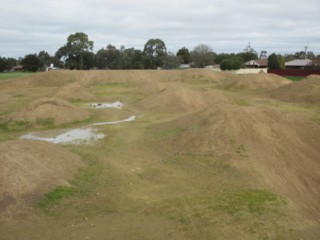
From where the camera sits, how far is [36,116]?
2556 centimetres

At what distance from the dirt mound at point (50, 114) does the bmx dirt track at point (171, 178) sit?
0.12 m

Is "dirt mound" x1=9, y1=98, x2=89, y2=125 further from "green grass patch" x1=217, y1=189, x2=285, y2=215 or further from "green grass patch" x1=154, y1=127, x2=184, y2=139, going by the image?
"green grass patch" x1=217, y1=189, x2=285, y2=215

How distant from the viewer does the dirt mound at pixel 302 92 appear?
113 ft

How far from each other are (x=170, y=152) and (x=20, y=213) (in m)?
8.07

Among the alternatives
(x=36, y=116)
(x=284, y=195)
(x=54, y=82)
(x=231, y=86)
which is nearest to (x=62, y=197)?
(x=284, y=195)

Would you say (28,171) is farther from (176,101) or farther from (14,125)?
(176,101)

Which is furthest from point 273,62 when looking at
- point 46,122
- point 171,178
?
point 171,178

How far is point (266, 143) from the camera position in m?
17.3

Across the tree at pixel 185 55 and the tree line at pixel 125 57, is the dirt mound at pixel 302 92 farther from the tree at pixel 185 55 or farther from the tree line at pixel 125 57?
the tree at pixel 185 55

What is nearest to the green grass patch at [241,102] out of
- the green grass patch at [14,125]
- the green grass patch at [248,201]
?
the green grass patch at [14,125]

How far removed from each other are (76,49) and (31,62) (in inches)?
764

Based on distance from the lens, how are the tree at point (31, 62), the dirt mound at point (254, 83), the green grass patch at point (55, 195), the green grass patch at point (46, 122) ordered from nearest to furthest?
the green grass patch at point (55, 195) < the green grass patch at point (46, 122) < the dirt mound at point (254, 83) < the tree at point (31, 62)

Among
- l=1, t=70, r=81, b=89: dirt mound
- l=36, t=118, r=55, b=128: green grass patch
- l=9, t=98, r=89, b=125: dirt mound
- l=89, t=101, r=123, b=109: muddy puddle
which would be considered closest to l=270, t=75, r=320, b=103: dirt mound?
l=89, t=101, r=123, b=109: muddy puddle

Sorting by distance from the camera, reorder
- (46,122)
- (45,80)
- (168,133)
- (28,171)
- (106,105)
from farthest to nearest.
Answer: (45,80), (106,105), (46,122), (168,133), (28,171)
